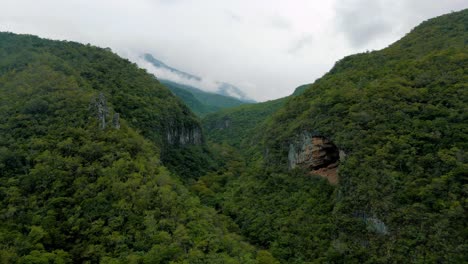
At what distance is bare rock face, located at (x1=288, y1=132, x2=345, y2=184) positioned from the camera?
4750cm

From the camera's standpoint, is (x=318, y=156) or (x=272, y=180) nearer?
(x=318, y=156)

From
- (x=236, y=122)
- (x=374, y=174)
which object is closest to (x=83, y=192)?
(x=374, y=174)

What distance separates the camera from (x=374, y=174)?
3803 centimetres

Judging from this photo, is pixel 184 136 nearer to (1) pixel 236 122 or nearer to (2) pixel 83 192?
(2) pixel 83 192

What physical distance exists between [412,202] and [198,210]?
20324mm

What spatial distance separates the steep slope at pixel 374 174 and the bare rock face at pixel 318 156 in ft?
0.41

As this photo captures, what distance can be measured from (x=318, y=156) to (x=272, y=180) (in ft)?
25.7

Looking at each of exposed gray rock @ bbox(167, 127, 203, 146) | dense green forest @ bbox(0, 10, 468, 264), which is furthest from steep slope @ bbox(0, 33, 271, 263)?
exposed gray rock @ bbox(167, 127, 203, 146)

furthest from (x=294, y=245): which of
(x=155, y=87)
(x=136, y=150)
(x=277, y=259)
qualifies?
(x=155, y=87)

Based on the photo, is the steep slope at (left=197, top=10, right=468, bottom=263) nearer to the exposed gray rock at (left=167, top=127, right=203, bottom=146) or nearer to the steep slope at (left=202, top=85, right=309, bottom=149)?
the exposed gray rock at (left=167, top=127, right=203, bottom=146)

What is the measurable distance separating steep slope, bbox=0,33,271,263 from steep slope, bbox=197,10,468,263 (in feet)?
19.1

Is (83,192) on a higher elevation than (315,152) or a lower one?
lower

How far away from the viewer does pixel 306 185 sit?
1895 inches

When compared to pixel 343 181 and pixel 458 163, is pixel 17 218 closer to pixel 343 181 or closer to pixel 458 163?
pixel 343 181
